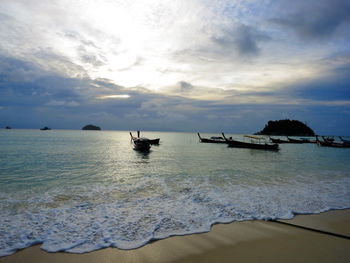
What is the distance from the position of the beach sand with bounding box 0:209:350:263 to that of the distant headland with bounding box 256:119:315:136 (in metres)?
198

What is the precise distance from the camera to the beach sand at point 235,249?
15.5 feet

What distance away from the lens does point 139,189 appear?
11.9 metres

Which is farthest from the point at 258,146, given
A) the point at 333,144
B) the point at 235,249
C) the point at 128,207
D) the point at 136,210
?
the point at 235,249

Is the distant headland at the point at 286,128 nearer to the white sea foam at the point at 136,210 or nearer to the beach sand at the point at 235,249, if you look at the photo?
the white sea foam at the point at 136,210

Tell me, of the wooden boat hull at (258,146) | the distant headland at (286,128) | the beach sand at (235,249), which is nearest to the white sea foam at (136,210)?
the beach sand at (235,249)

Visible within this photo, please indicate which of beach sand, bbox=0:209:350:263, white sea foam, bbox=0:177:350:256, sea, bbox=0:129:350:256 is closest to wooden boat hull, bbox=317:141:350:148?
sea, bbox=0:129:350:256

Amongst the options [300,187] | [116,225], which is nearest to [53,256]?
[116,225]

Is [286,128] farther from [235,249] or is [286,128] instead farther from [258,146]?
[235,249]

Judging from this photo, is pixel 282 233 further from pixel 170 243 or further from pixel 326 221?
pixel 170 243

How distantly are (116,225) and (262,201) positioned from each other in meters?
6.80

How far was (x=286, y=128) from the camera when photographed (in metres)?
182

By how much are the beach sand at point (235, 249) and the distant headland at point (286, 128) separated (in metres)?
198

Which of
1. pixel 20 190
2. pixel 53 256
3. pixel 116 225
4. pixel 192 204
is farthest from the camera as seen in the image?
pixel 20 190

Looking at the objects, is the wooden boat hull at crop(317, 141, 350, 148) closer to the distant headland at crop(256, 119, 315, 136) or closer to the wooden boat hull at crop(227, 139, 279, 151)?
the wooden boat hull at crop(227, 139, 279, 151)
